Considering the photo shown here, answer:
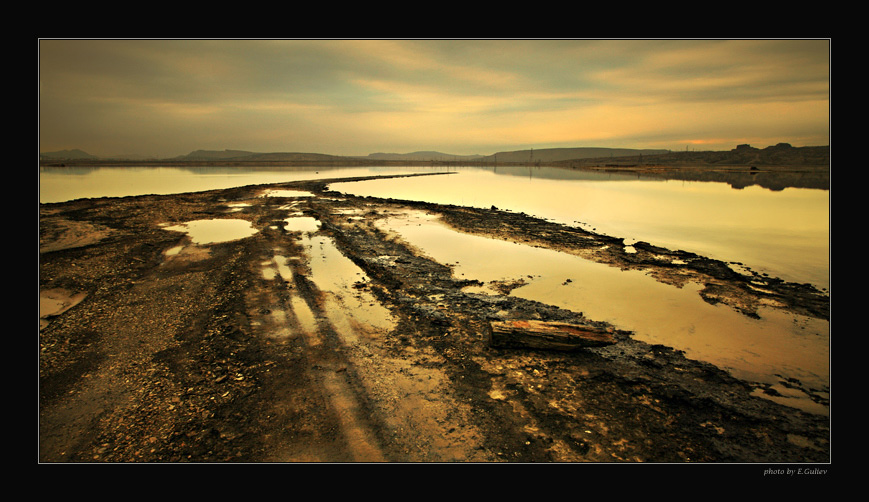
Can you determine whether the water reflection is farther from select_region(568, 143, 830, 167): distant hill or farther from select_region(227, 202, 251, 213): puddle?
select_region(568, 143, 830, 167): distant hill

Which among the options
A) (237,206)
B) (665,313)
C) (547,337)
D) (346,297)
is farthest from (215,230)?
(665,313)

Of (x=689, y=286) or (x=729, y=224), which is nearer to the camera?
(x=689, y=286)

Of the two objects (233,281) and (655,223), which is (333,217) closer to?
(233,281)

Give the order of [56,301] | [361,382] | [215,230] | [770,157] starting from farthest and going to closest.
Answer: [770,157], [215,230], [56,301], [361,382]

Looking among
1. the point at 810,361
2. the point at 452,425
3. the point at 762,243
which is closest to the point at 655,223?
the point at 762,243

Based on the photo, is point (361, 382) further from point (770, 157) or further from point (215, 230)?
point (770, 157)
